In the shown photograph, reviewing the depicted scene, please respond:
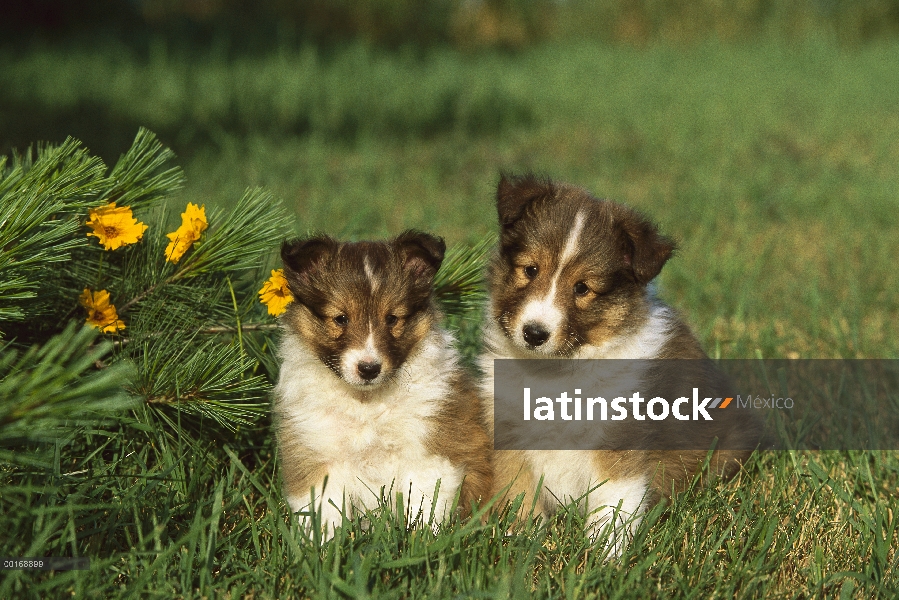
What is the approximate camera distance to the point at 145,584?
294 centimetres

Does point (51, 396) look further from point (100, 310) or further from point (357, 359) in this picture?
point (100, 310)

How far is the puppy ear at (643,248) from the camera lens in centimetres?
369

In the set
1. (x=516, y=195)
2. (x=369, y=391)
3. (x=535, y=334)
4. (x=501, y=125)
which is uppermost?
(x=501, y=125)

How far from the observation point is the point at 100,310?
3734mm

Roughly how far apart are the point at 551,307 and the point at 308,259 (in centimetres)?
100

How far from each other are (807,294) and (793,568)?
148 inches

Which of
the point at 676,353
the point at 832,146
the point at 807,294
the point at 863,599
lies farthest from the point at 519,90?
the point at 863,599

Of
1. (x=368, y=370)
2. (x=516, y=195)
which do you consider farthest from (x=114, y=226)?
(x=516, y=195)

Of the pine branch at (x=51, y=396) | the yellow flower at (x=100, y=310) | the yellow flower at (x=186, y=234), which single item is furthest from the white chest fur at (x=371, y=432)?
the pine branch at (x=51, y=396)

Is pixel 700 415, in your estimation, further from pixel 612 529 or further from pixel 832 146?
pixel 832 146

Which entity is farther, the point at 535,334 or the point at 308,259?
the point at 308,259

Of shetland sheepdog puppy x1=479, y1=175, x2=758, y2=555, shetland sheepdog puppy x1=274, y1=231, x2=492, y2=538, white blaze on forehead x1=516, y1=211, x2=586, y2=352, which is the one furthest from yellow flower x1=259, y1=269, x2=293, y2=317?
white blaze on forehead x1=516, y1=211, x2=586, y2=352

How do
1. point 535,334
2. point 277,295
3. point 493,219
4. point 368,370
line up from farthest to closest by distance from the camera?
point 493,219 → point 277,295 → point 535,334 → point 368,370

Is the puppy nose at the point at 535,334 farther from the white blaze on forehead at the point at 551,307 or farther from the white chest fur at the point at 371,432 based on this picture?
the white chest fur at the point at 371,432
